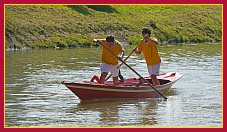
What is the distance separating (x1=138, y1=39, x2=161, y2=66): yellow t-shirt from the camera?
18078 millimetres

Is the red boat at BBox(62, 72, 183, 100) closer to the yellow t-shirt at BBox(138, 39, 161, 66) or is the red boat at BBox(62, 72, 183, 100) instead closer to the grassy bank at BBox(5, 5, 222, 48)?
the yellow t-shirt at BBox(138, 39, 161, 66)

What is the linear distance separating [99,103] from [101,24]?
33.9 m

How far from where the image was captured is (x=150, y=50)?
18.1 m

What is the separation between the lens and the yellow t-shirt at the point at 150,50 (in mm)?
18078

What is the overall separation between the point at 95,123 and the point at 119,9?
4449cm

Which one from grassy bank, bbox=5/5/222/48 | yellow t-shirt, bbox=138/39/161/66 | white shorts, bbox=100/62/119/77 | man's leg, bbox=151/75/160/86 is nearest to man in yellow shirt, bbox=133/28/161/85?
yellow t-shirt, bbox=138/39/161/66

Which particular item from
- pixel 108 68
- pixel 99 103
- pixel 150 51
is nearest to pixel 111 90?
pixel 99 103

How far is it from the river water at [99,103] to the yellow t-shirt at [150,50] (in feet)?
4.02

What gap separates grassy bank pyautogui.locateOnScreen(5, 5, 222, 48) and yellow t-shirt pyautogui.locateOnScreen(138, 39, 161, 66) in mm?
24081

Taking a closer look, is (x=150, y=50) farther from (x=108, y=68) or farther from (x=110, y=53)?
(x=108, y=68)

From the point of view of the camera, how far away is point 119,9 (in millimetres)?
58469

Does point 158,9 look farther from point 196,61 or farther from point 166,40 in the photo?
point 196,61

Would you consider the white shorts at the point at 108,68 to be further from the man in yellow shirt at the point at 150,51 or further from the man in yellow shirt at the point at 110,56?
the man in yellow shirt at the point at 150,51

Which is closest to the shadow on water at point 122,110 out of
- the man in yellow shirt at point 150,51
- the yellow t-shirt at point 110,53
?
the man in yellow shirt at point 150,51
